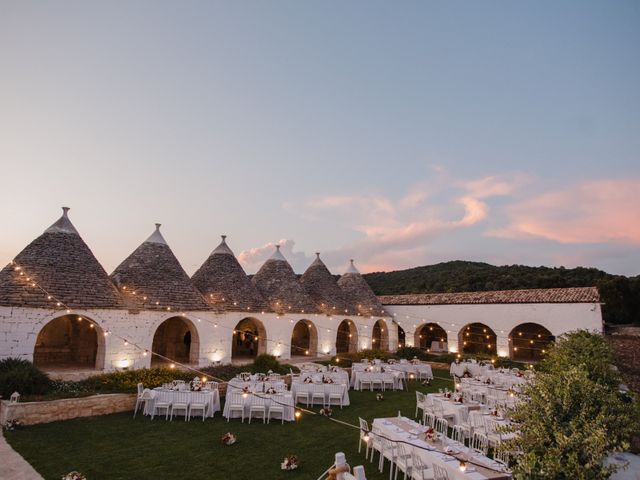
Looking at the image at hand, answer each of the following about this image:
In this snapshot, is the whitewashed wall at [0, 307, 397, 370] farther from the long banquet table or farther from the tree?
the tree

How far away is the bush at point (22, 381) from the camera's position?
33.0ft

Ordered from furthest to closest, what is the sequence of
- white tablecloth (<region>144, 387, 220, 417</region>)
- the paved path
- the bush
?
white tablecloth (<region>144, 387, 220, 417</region>) < the bush < the paved path

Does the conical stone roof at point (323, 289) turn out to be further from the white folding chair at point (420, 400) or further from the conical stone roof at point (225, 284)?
the white folding chair at point (420, 400)

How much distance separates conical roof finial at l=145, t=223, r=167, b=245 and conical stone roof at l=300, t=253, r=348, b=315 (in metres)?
9.56

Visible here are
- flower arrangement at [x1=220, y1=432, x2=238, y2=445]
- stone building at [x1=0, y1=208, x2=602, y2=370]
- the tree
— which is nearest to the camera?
the tree

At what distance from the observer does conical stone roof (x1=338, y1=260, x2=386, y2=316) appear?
87.5 ft

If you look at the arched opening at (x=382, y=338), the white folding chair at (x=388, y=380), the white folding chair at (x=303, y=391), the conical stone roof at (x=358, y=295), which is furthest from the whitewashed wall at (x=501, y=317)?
the white folding chair at (x=303, y=391)

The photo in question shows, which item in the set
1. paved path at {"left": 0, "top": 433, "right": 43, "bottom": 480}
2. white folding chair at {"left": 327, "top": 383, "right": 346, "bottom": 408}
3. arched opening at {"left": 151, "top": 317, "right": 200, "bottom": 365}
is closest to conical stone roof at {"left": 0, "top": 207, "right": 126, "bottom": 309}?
paved path at {"left": 0, "top": 433, "right": 43, "bottom": 480}

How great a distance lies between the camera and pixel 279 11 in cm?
1347

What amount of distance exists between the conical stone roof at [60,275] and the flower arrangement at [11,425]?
15.0 feet

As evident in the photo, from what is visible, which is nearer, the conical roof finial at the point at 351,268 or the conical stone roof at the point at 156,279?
the conical stone roof at the point at 156,279

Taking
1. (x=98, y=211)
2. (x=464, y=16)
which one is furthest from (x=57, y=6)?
(x=464, y=16)

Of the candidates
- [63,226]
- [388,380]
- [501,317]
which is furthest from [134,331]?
[501,317]

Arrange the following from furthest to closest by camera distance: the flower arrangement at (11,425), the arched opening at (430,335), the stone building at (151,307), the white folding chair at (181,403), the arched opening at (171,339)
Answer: the arched opening at (430,335) < the arched opening at (171,339) < the stone building at (151,307) < the white folding chair at (181,403) < the flower arrangement at (11,425)
